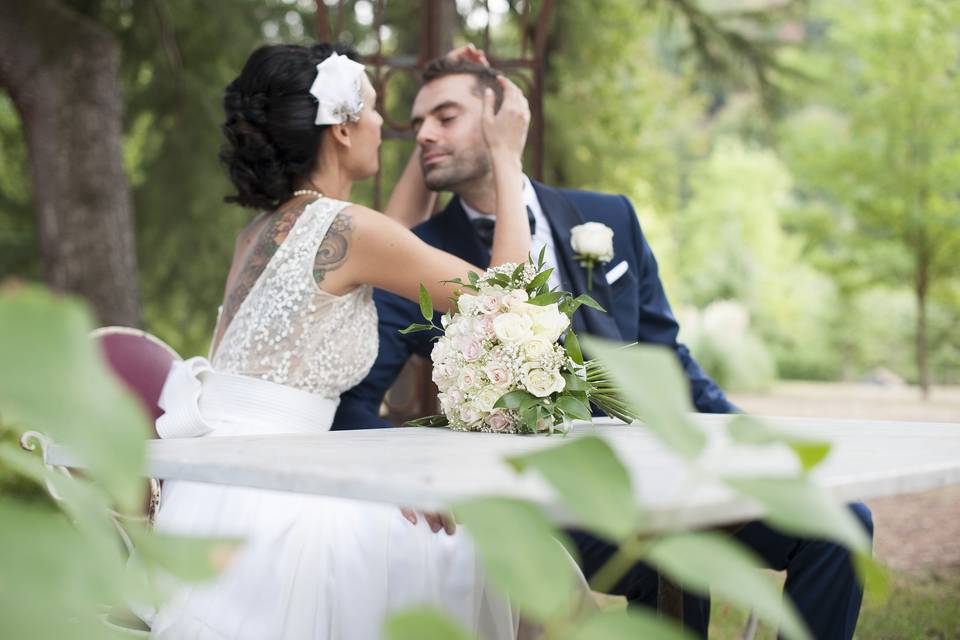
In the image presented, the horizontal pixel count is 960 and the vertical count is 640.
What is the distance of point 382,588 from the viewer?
6.30 feet

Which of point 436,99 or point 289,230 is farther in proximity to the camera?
point 436,99

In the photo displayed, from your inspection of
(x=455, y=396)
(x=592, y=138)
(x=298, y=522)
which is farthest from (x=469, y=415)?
(x=592, y=138)

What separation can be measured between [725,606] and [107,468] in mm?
4299

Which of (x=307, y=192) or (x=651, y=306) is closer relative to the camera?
(x=307, y=192)

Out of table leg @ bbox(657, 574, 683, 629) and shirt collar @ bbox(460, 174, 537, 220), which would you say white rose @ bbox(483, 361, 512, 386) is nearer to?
table leg @ bbox(657, 574, 683, 629)

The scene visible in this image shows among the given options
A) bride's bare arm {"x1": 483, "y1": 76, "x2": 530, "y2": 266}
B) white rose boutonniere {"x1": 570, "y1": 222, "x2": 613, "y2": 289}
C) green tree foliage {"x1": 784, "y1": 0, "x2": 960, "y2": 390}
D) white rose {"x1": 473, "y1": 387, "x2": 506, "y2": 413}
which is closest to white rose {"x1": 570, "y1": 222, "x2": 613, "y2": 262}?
white rose boutonniere {"x1": 570, "y1": 222, "x2": 613, "y2": 289}

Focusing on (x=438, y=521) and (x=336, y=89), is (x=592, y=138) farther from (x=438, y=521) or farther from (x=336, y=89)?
(x=438, y=521)

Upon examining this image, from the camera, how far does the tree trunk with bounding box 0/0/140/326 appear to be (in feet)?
22.5

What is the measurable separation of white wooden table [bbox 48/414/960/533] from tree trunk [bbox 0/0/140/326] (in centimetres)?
558

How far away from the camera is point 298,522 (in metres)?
1.95

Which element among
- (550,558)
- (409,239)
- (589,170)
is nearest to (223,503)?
(409,239)

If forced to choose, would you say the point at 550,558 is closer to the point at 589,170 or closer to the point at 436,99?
the point at 436,99

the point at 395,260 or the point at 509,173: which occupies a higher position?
the point at 509,173

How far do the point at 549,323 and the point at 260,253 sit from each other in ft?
3.05
